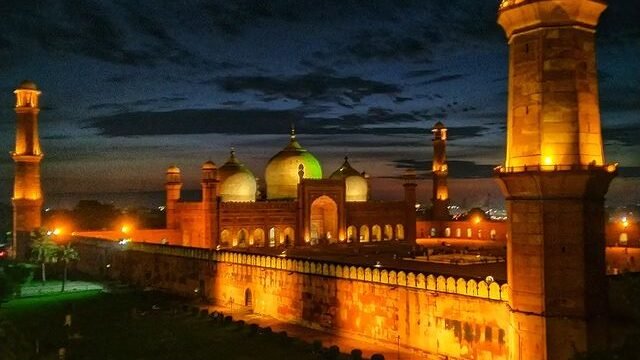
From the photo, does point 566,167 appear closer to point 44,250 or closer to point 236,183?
point 44,250

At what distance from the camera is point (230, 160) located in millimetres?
40594

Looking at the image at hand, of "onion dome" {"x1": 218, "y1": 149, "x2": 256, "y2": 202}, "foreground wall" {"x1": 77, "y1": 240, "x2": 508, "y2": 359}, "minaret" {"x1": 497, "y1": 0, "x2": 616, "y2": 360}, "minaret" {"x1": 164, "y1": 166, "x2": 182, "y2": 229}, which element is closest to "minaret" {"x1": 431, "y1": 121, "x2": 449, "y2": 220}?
"onion dome" {"x1": 218, "y1": 149, "x2": 256, "y2": 202}

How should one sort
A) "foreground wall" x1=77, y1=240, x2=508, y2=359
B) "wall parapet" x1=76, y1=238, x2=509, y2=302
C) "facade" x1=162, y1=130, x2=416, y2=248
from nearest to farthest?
"wall parapet" x1=76, y1=238, x2=509, y2=302, "foreground wall" x1=77, y1=240, x2=508, y2=359, "facade" x1=162, y1=130, x2=416, y2=248

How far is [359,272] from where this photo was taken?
18094mm

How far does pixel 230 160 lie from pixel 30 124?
1167cm

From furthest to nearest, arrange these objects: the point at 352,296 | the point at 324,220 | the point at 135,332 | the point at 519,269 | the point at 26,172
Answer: the point at 324,220, the point at 26,172, the point at 135,332, the point at 352,296, the point at 519,269

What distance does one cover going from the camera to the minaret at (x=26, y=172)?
36.6 meters

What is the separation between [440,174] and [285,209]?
12523 millimetres

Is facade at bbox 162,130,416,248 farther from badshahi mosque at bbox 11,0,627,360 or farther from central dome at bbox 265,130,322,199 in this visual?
badshahi mosque at bbox 11,0,627,360

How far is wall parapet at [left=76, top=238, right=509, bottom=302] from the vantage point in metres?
14.3

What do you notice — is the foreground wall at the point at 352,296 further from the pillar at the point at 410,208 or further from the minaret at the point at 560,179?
the pillar at the point at 410,208

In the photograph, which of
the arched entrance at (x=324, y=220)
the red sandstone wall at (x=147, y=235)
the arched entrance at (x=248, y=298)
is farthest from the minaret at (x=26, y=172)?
the arched entrance at (x=248, y=298)

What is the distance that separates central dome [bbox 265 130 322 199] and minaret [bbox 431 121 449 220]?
8.50m

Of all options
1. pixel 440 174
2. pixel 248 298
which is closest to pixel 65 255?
pixel 248 298
